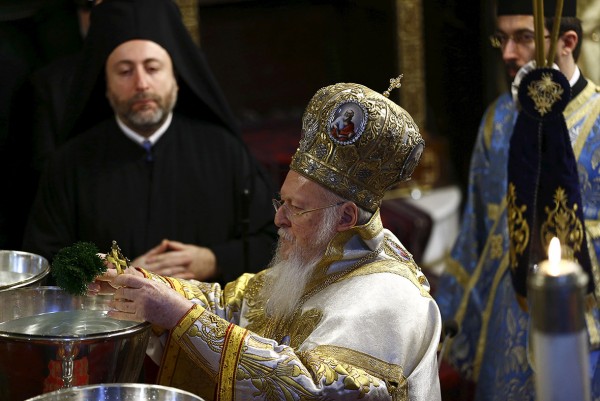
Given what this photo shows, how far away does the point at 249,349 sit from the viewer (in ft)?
9.48

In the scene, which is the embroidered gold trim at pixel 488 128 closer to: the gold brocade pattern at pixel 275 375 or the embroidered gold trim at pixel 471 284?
the embroidered gold trim at pixel 471 284

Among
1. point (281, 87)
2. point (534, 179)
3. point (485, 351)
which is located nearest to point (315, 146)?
point (534, 179)

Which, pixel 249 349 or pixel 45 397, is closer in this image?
pixel 45 397

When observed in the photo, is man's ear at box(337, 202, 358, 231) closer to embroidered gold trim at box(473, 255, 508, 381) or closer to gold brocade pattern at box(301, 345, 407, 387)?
gold brocade pattern at box(301, 345, 407, 387)

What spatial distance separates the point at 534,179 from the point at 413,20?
3.65m

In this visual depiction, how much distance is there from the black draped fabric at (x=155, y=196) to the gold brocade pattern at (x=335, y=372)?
219cm

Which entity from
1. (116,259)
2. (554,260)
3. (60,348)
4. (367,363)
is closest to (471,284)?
(367,363)

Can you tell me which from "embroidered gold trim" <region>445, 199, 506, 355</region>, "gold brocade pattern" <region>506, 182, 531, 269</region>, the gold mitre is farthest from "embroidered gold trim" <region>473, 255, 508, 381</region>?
the gold mitre

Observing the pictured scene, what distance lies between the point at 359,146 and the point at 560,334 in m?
1.88

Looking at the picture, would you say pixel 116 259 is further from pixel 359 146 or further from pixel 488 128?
pixel 488 128

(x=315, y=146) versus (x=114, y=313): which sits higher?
(x=315, y=146)

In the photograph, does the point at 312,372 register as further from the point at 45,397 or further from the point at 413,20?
the point at 413,20

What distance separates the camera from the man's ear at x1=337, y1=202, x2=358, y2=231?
3180 mm

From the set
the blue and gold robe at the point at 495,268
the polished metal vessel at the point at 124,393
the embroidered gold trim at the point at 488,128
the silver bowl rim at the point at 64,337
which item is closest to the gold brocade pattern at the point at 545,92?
the blue and gold robe at the point at 495,268
